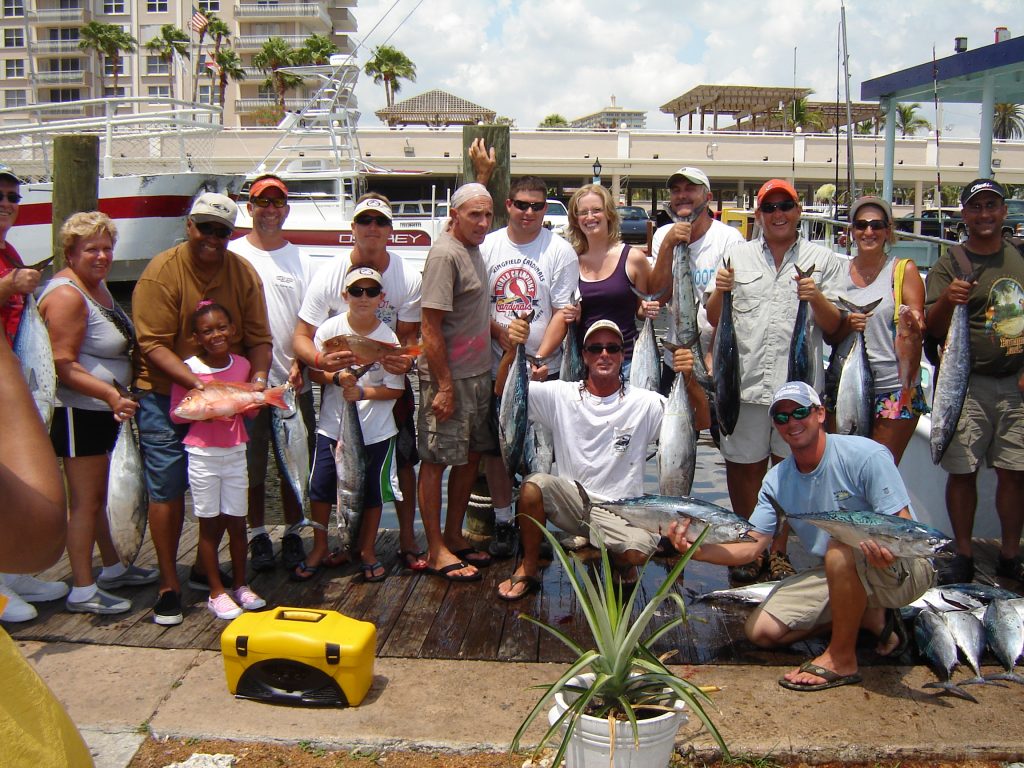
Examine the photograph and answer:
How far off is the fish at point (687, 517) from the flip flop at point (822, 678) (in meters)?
0.56

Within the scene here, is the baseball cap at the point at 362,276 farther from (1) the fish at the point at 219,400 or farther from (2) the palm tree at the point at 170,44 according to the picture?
(2) the palm tree at the point at 170,44

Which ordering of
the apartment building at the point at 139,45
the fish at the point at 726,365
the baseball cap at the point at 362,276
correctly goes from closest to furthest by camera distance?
the baseball cap at the point at 362,276, the fish at the point at 726,365, the apartment building at the point at 139,45

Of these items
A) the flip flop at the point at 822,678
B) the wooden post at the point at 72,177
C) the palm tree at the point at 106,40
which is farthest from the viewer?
the palm tree at the point at 106,40

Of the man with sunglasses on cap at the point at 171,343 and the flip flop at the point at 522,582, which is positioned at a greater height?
the man with sunglasses on cap at the point at 171,343

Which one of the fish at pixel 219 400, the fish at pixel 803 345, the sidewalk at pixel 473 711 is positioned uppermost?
the fish at pixel 803 345

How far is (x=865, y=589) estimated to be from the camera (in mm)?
3363

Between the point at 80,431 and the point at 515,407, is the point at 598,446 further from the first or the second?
the point at 80,431

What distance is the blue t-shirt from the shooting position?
11.2 ft

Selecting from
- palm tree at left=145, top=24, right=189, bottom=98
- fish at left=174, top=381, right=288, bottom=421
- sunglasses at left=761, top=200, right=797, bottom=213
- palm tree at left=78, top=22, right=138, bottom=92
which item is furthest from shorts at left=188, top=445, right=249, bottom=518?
palm tree at left=78, top=22, right=138, bottom=92

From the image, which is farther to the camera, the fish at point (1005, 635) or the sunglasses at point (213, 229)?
the sunglasses at point (213, 229)

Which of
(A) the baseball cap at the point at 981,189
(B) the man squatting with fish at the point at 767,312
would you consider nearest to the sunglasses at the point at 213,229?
(B) the man squatting with fish at the point at 767,312

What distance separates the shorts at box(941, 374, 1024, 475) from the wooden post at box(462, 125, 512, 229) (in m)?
2.93

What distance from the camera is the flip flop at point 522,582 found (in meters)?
4.20

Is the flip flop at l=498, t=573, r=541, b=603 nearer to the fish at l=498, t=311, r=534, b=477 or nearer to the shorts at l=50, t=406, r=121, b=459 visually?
the fish at l=498, t=311, r=534, b=477
